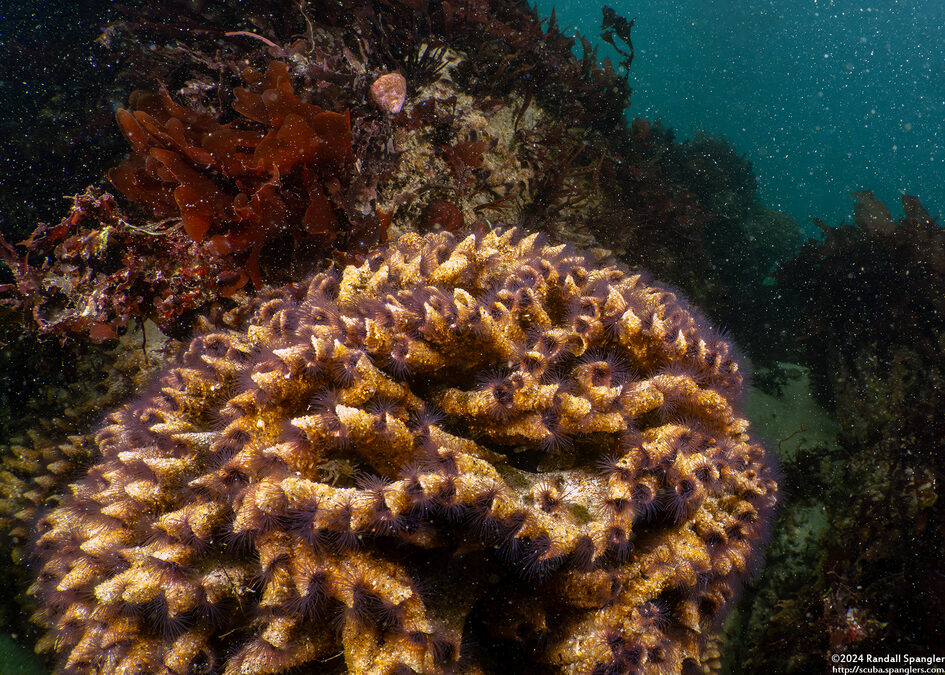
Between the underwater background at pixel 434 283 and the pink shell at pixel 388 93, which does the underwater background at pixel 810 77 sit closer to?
the underwater background at pixel 434 283

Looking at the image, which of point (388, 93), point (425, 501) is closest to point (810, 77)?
point (388, 93)

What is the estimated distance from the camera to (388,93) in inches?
148

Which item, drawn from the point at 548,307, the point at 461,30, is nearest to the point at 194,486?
the point at 548,307

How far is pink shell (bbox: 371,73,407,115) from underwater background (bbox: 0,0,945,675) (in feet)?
0.08

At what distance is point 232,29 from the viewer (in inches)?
178

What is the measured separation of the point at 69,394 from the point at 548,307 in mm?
4356

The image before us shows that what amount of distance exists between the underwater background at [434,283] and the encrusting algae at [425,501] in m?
0.03

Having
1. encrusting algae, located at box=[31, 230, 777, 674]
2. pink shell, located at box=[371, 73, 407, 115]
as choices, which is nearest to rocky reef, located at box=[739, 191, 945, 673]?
encrusting algae, located at box=[31, 230, 777, 674]

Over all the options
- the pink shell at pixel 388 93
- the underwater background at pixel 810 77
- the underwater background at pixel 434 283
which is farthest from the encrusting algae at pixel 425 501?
the underwater background at pixel 810 77

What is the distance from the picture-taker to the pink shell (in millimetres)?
3730

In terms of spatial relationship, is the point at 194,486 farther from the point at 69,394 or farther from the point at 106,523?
the point at 69,394

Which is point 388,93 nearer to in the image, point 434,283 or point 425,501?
point 434,283

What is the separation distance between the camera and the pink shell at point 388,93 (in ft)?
12.2

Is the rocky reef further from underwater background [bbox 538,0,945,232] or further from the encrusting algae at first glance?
underwater background [bbox 538,0,945,232]
